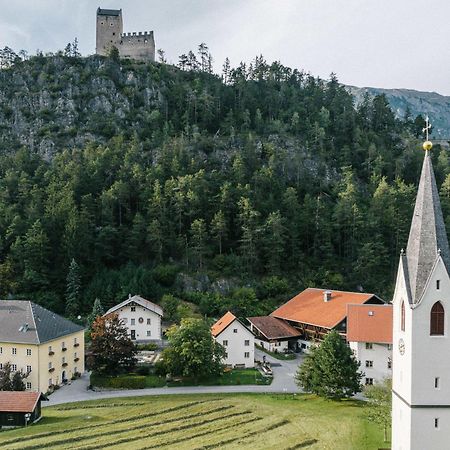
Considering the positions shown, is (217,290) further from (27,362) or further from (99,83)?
(99,83)

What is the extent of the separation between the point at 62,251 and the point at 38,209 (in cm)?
656

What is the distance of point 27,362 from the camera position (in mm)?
37312

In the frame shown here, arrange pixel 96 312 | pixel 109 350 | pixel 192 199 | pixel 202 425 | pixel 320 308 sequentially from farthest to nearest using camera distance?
pixel 192 199
pixel 96 312
pixel 320 308
pixel 109 350
pixel 202 425

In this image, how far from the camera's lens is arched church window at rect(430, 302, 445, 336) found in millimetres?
19281

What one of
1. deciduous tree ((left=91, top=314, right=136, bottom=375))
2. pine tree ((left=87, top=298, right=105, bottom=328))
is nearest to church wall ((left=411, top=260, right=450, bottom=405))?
deciduous tree ((left=91, top=314, right=136, bottom=375))

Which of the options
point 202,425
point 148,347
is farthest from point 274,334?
point 202,425

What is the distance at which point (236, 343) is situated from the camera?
43031 millimetres

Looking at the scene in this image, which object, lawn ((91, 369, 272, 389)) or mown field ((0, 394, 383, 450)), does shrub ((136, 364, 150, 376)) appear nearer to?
lawn ((91, 369, 272, 389))

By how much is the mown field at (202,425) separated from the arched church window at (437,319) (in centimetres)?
980

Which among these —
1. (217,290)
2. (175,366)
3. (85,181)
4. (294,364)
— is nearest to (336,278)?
(217,290)

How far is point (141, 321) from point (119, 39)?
76.7m

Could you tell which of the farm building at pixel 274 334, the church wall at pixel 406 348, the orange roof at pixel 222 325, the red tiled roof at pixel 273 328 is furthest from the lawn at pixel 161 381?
the church wall at pixel 406 348

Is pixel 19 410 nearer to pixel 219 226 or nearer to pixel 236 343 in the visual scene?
pixel 236 343

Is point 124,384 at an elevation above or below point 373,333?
below
